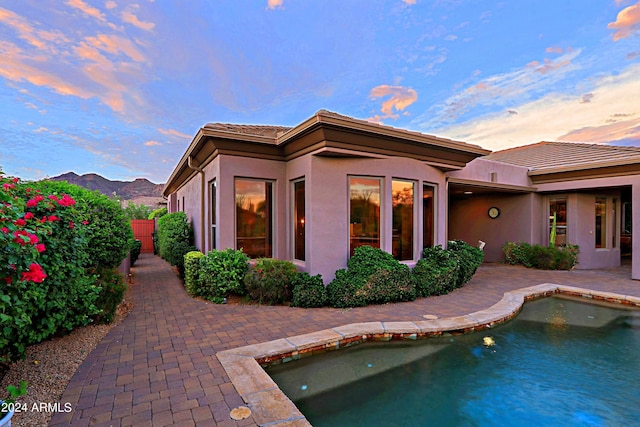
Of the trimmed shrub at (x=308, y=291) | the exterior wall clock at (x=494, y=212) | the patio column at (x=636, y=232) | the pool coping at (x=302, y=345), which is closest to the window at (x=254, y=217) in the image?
the trimmed shrub at (x=308, y=291)

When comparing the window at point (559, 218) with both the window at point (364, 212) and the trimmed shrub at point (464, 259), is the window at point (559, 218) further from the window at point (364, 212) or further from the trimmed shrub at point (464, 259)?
the window at point (364, 212)

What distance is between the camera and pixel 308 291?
629 cm

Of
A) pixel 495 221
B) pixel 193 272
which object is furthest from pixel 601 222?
pixel 193 272

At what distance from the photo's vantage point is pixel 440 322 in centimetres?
534

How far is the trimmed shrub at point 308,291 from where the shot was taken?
6242 mm

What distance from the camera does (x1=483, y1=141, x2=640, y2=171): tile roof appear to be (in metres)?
10.1

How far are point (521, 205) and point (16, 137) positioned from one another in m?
19.0

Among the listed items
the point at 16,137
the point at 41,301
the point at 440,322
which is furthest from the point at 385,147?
the point at 16,137

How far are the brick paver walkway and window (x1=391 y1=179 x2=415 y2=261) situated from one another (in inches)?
56.4

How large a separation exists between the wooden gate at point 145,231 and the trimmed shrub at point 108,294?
45.6 ft

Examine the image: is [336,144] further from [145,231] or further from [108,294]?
[145,231]

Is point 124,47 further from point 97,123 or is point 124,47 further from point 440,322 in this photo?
point 440,322

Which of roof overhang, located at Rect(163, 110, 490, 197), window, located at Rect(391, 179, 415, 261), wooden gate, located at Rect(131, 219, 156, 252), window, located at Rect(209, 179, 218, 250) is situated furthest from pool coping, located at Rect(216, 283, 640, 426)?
wooden gate, located at Rect(131, 219, 156, 252)

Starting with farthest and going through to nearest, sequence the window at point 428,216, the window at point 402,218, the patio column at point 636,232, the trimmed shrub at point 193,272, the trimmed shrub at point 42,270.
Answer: the patio column at point 636,232 → the window at point 428,216 → the window at point 402,218 → the trimmed shrub at point 193,272 → the trimmed shrub at point 42,270
